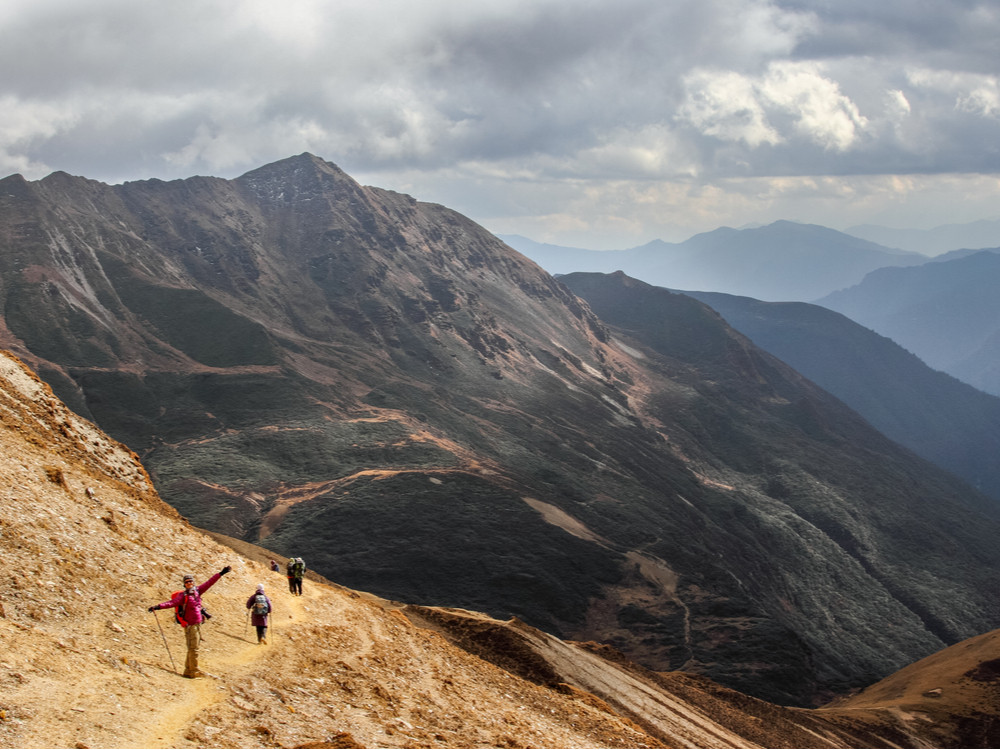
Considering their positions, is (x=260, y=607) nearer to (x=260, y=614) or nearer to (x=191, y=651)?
(x=260, y=614)

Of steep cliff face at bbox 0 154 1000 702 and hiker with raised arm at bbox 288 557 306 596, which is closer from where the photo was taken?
hiker with raised arm at bbox 288 557 306 596

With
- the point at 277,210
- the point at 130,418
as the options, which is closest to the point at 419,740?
Answer: the point at 130,418

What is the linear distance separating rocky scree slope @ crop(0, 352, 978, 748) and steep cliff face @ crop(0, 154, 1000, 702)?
42.4 m

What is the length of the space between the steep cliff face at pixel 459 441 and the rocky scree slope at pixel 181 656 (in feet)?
139

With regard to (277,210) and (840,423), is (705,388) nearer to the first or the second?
(840,423)

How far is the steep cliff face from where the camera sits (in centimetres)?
7681

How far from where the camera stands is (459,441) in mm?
109062

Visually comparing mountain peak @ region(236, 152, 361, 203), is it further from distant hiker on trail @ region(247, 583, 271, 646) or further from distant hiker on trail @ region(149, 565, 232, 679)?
distant hiker on trail @ region(149, 565, 232, 679)

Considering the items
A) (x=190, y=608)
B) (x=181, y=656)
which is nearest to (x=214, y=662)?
(x=181, y=656)

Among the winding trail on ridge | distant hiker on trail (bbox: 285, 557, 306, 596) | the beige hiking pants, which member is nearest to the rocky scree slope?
the winding trail on ridge

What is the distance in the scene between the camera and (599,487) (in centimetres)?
10894

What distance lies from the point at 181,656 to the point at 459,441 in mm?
90994

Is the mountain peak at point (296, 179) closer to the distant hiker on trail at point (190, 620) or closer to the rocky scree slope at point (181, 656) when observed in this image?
the rocky scree slope at point (181, 656)

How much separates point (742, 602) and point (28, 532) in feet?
252
